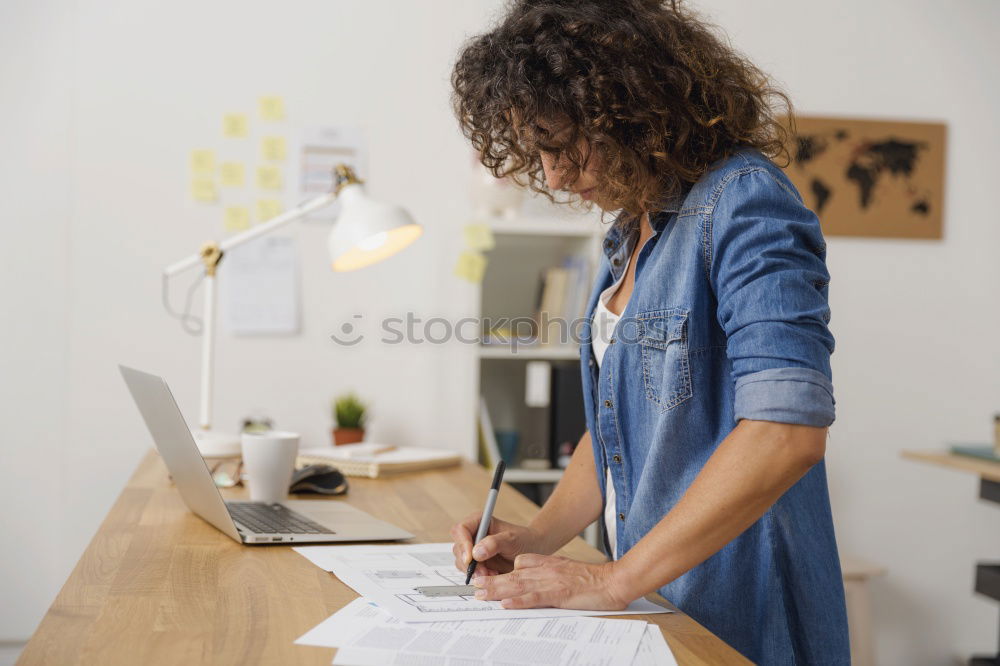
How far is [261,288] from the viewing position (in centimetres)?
286

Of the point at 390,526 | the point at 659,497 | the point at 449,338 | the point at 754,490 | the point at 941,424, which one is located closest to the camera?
the point at 754,490

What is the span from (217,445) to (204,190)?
1064 millimetres

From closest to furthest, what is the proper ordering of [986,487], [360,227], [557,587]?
[557,587] < [360,227] < [986,487]

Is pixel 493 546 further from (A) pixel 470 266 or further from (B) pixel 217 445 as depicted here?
(A) pixel 470 266

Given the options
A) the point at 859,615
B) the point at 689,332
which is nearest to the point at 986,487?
the point at 859,615

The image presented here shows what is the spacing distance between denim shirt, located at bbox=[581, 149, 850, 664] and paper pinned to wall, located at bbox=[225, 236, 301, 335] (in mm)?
1870

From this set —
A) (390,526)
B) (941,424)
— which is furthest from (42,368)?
(941,424)

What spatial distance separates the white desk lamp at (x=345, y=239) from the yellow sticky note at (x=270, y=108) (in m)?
0.84

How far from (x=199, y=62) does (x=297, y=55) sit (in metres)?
0.29

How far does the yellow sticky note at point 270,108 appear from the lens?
112 inches

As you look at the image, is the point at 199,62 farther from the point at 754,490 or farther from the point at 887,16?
the point at 754,490

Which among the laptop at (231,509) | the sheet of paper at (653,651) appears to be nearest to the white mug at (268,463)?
the laptop at (231,509)

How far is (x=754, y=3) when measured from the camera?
304 centimetres

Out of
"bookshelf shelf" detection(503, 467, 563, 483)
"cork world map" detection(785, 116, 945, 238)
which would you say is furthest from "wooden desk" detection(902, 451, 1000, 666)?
"bookshelf shelf" detection(503, 467, 563, 483)
